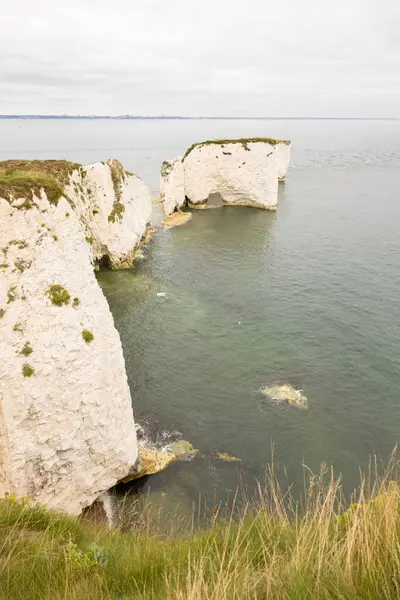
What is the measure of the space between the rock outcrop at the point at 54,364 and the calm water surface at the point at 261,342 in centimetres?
407

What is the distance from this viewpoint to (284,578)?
4.47 m

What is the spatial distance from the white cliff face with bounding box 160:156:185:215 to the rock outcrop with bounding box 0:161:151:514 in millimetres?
45584

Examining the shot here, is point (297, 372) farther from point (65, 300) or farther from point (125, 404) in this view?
point (65, 300)

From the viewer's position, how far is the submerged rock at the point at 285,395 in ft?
72.4

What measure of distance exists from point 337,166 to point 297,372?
106879 mm

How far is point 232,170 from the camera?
64.4m

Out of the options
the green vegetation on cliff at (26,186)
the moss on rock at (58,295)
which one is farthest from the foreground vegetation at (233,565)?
the green vegetation on cliff at (26,186)

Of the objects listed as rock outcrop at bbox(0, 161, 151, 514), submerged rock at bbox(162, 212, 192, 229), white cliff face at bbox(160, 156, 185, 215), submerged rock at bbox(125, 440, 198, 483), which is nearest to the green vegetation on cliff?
rock outcrop at bbox(0, 161, 151, 514)

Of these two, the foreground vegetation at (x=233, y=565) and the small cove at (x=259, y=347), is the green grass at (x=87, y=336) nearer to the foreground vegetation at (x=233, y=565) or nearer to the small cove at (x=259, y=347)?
the small cove at (x=259, y=347)

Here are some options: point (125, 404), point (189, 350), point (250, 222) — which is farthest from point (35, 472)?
point (250, 222)

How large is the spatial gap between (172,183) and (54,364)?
164 feet

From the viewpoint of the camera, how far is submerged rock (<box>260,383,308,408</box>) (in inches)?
869

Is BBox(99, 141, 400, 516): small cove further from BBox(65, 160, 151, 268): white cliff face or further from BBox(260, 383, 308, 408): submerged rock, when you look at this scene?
BBox(65, 160, 151, 268): white cliff face

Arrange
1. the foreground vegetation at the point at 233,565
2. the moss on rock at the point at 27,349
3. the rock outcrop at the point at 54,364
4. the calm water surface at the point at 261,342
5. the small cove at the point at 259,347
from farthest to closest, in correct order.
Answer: the calm water surface at the point at 261,342
the small cove at the point at 259,347
the moss on rock at the point at 27,349
the rock outcrop at the point at 54,364
the foreground vegetation at the point at 233,565
